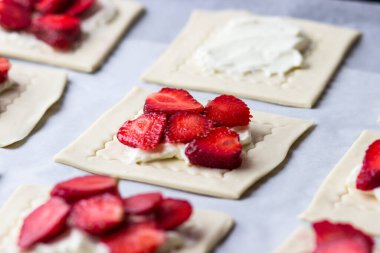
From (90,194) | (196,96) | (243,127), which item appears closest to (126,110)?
(196,96)

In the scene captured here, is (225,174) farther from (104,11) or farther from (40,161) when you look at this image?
(104,11)

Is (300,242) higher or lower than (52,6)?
lower

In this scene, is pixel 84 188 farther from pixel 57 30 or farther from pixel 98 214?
pixel 57 30

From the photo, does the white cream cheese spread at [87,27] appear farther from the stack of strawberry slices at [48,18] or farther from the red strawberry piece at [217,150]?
the red strawberry piece at [217,150]

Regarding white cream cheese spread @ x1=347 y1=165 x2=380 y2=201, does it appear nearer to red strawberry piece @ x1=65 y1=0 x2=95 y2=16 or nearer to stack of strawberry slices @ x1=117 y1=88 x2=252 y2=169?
stack of strawberry slices @ x1=117 y1=88 x2=252 y2=169

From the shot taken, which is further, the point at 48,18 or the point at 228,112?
the point at 48,18

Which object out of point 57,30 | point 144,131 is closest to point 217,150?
point 144,131
